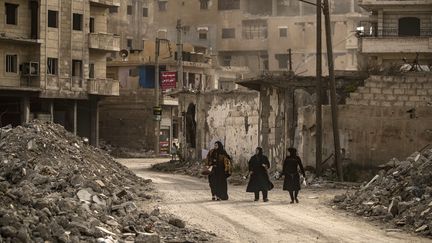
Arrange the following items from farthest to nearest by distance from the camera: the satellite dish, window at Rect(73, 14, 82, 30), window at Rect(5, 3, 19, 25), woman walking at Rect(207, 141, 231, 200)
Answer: the satellite dish, window at Rect(73, 14, 82, 30), window at Rect(5, 3, 19, 25), woman walking at Rect(207, 141, 231, 200)

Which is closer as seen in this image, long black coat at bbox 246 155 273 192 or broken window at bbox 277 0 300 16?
long black coat at bbox 246 155 273 192

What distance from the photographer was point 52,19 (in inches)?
2296

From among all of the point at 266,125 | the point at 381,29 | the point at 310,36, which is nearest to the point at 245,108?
the point at 266,125

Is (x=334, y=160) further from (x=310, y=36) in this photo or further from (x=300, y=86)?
(x=310, y=36)

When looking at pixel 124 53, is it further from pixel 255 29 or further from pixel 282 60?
pixel 255 29

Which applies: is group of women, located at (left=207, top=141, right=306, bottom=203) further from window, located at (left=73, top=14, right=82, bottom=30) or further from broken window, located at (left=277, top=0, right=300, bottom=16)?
broken window, located at (left=277, top=0, right=300, bottom=16)

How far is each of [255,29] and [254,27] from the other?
0.20 m

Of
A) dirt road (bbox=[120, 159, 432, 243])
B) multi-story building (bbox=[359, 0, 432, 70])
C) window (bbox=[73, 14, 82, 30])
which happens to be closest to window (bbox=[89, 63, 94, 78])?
window (bbox=[73, 14, 82, 30])

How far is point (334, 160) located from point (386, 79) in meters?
3.10

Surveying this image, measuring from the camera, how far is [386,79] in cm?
3195

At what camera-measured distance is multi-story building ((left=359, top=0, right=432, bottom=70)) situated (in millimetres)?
56594

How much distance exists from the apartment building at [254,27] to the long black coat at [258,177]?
65.0 meters

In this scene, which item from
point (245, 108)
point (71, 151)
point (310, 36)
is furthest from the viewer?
point (310, 36)

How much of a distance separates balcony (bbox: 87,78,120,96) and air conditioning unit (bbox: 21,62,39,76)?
4253mm
